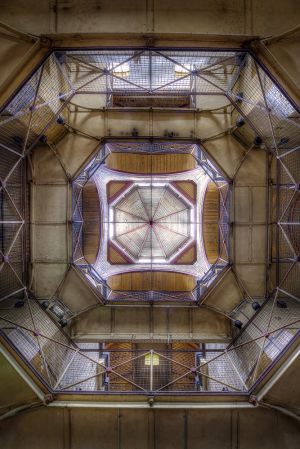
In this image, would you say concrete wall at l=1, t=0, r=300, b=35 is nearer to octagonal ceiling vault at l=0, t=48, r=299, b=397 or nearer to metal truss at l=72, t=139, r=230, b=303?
octagonal ceiling vault at l=0, t=48, r=299, b=397

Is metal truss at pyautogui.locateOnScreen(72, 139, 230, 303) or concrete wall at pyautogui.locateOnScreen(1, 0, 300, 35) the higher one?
concrete wall at pyautogui.locateOnScreen(1, 0, 300, 35)

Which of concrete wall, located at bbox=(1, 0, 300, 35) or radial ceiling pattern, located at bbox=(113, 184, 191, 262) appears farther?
radial ceiling pattern, located at bbox=(113, 184, 191, 262)

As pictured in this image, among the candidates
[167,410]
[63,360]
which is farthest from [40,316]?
[167,410]

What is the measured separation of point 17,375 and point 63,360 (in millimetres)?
2945

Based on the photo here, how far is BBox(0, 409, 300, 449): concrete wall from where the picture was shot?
907cm

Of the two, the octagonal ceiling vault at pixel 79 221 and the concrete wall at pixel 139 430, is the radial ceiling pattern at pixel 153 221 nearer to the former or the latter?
the octagonal ceiling vault at pixel 79 221

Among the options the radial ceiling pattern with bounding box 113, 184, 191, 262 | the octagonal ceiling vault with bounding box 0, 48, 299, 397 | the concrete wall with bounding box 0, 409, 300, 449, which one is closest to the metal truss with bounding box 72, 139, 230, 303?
the octagonal ceiling vault with bounding box 0, 48, 299, 397

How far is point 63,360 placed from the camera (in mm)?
11641

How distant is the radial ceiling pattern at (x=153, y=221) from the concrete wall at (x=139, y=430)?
10.9 metres

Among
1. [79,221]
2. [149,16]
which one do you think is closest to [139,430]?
[79,221]

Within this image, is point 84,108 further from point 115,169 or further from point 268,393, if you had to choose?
point 268,393

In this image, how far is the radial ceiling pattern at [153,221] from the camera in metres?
19.3

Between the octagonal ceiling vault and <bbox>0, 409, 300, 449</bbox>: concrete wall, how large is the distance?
171 cm

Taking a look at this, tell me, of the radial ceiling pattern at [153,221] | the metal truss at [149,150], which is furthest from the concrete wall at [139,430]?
the radial ceiling pattern at [153,221]
